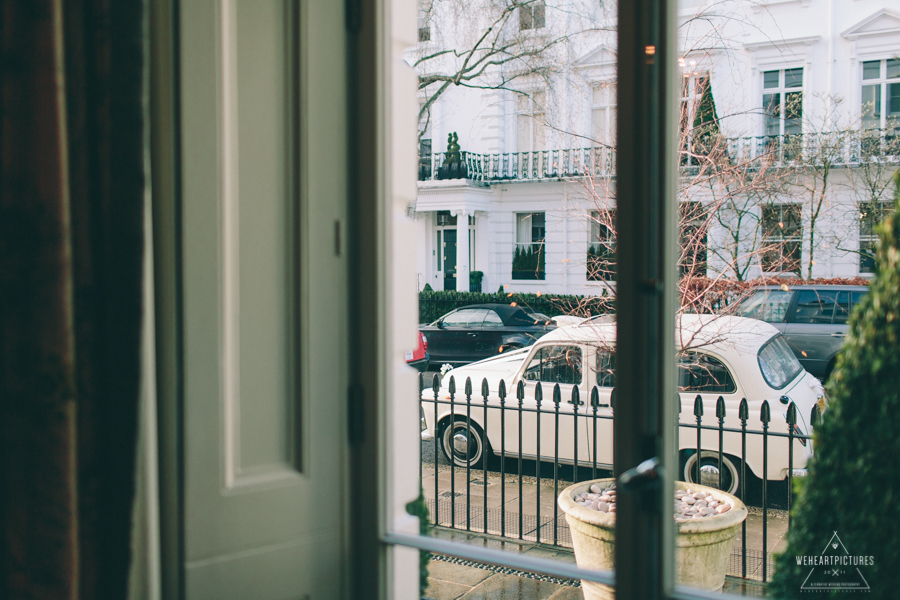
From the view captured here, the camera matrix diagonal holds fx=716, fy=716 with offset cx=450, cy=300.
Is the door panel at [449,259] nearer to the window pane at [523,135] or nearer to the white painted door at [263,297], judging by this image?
the window pane at [523,135]

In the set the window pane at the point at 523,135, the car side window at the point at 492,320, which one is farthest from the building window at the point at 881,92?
→ the window pane at the point at 523,135

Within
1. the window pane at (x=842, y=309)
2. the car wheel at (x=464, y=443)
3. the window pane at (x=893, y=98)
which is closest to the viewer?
the car wheel at (x=464, y=443)

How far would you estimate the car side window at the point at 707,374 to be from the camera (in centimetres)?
468

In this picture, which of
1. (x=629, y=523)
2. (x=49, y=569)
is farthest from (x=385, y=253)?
(x=49, y=569)

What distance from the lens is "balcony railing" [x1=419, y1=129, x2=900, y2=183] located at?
4.87 meters

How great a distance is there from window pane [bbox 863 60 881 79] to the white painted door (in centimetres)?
1442

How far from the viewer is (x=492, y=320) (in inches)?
462

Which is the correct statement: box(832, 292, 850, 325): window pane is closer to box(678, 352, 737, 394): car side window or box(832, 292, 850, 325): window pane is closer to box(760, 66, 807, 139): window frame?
box(678, 352, 737, 394): car side window

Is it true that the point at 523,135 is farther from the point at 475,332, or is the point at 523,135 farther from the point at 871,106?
the point at 475,332

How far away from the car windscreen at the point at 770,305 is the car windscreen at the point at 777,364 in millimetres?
4098

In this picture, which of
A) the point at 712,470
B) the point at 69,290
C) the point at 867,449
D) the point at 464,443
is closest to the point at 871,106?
the point at 712,470

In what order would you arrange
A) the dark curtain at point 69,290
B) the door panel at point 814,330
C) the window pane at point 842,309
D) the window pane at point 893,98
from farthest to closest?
the window pane at point 893,98, the window pane at point 842,309, the door panel at point 814,330, the dark curtain at point 69,290

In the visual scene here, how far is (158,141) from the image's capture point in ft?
5.52

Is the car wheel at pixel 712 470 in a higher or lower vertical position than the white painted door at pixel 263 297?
lower
